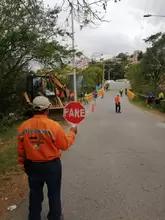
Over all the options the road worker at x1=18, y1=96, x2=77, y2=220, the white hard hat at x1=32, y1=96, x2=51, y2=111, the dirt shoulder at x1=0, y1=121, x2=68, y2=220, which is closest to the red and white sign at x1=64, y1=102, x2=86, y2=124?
the dirt shoulder at x1=0, y1=121, x2=68, y2=220

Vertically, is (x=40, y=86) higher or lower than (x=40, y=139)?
lower

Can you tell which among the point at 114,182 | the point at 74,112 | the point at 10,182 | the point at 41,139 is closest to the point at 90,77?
the point at 10,182

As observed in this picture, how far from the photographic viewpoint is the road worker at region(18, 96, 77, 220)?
411 cm

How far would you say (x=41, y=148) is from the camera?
4.11m

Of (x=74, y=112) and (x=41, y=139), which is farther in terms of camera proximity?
(x=74, y=112)

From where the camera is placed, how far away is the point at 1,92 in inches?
753

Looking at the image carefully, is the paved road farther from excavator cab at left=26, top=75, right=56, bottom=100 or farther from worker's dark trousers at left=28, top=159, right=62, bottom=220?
excavator cab at left=26, top=75, right=56, bottom=100

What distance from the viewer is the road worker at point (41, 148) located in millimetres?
4113

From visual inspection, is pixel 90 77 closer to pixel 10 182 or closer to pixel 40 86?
pixel 40 86

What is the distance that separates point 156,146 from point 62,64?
1061 centimetres

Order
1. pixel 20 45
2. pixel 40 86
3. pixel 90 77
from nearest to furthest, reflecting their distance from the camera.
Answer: pixel 20 45
pixel 40 86
pixel 90 77

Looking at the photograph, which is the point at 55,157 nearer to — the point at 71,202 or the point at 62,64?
the point at 71,202

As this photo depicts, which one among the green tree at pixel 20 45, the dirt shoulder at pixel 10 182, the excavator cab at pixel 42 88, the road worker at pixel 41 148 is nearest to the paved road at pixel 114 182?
the dirt shoulder at pixel 10 182

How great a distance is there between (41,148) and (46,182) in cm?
48
